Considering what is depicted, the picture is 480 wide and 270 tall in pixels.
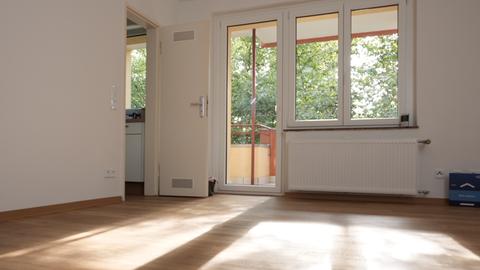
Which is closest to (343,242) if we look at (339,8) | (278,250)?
(278,250)

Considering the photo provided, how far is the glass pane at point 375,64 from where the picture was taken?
387 cm

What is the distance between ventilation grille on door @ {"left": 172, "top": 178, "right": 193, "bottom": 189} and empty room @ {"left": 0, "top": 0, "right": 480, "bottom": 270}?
0.04 ft

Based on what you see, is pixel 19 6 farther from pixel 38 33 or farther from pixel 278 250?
pixel 278 250

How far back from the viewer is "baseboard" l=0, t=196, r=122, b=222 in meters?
2.45

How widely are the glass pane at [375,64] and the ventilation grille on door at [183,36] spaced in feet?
5.99

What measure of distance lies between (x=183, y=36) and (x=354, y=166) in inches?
94.1

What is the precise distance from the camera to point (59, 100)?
287 centimetres

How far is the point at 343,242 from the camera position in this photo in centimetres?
189

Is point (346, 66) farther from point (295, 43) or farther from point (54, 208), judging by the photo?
point (54, 208)

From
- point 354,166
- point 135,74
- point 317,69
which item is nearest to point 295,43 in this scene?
point 317,69

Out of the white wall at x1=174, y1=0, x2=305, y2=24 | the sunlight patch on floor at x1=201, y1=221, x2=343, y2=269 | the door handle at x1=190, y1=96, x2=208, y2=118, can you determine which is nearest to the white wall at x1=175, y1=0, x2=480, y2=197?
the white wall at x1=174, y1=0, x2=305, y2=24

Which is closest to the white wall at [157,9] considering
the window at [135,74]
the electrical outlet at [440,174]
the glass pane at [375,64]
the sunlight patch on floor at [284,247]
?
the window at [135,74]

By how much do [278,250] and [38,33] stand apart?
2.35 meters

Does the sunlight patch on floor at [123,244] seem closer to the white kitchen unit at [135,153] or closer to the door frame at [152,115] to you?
the door frame at [152,115]
